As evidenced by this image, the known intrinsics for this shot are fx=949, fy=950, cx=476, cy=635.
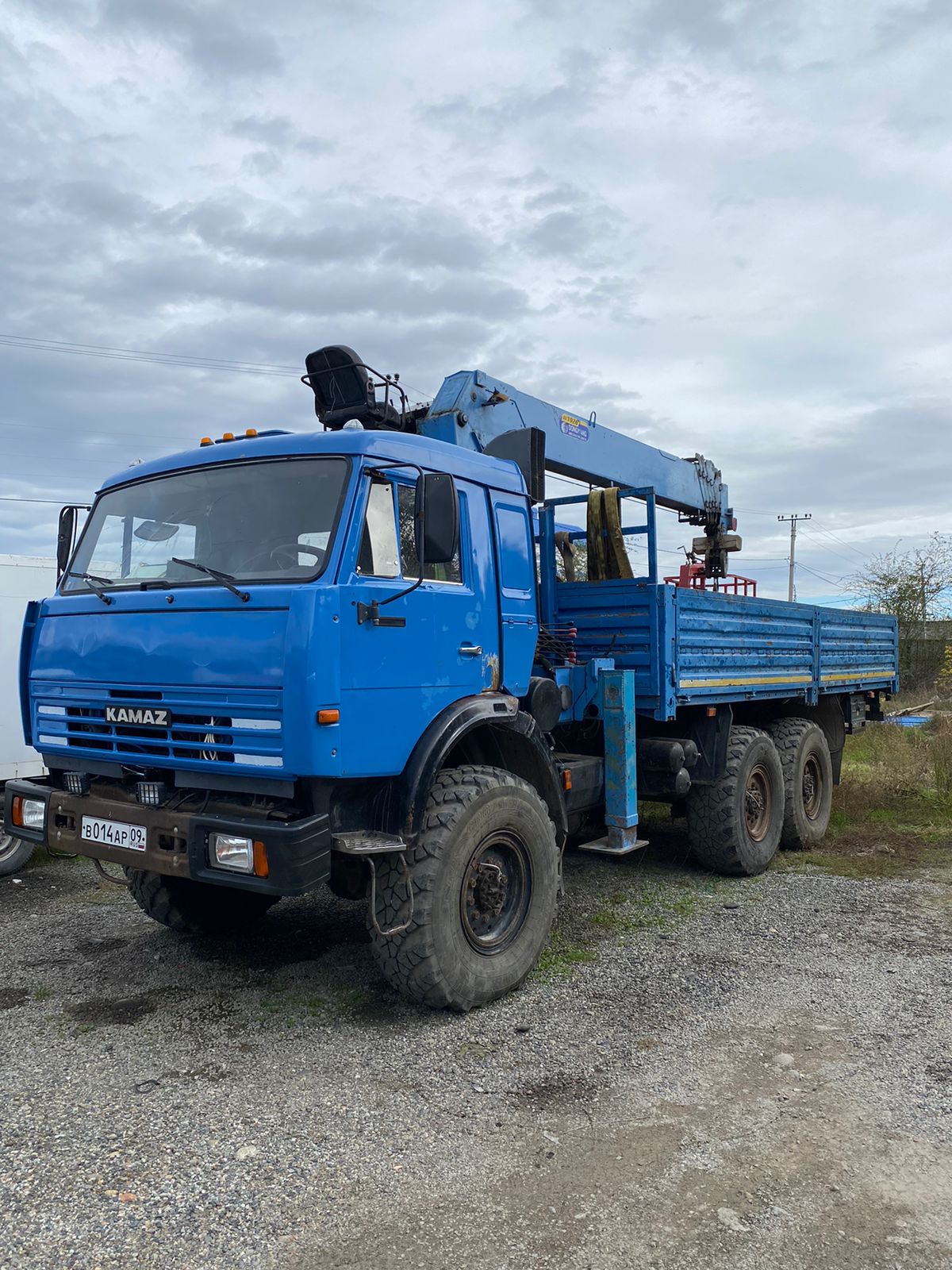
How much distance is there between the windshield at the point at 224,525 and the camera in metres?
4.27

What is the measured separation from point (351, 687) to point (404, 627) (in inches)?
18.0

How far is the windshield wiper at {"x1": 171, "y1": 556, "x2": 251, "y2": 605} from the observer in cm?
404

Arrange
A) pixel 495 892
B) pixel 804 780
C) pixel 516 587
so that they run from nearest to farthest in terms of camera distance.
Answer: pixel 495 892 < pixel 516 587 < pixel 804 780

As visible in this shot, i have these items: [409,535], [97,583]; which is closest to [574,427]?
[409,535]

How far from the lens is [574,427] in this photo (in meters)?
7.19

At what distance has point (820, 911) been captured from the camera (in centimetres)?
646

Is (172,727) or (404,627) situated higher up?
(404,627)

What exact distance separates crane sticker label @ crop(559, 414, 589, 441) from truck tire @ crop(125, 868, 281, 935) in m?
3.91

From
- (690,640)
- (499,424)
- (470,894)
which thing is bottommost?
(470,894)

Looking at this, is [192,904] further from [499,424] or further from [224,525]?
[499,424]

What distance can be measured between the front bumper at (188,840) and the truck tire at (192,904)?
31.1 inches

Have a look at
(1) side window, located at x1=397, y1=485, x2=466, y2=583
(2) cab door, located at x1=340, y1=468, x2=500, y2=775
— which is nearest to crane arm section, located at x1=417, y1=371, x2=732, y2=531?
(2) cab door, located at x1=340, y1=468, x2=500, y2=775

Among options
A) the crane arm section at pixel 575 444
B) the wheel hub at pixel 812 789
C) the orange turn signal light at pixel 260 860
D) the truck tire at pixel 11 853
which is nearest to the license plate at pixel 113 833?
the orange turn signal light at pixel 260 860

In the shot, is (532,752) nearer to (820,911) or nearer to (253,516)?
(253,516)
